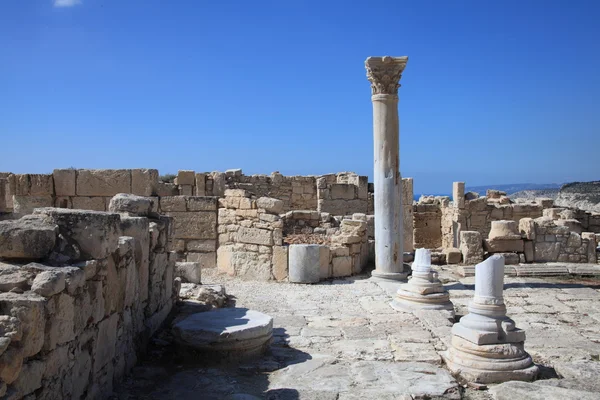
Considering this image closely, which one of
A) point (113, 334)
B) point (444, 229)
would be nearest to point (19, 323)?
point (113, 334)

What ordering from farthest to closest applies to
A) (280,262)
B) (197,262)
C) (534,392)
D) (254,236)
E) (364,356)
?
1. (254,236)
2. (280,262)
3. (197,262)
4. (364,356)
5. (534,392)

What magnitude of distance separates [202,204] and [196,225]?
48 centimetres

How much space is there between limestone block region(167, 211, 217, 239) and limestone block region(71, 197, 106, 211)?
1.64 m

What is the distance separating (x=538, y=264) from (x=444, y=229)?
8298mm

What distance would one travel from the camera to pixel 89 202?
1231 centimetres

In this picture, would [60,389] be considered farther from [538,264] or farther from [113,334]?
[538,264]

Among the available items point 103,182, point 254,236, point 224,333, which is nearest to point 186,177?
point 103,182

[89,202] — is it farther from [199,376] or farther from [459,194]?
[459,194]

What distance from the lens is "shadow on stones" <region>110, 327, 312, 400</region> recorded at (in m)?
4.83

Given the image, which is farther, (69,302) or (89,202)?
(89,202)

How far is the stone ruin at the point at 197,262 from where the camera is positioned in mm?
3668

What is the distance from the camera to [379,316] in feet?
26.3

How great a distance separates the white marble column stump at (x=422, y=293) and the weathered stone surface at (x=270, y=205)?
11.6 ft

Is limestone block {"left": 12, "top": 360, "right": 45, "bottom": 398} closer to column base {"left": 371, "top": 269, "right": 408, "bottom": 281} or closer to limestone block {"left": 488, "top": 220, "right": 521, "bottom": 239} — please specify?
column base {"left": 371, "top": 269, "right": 408, "bottom": 281}
